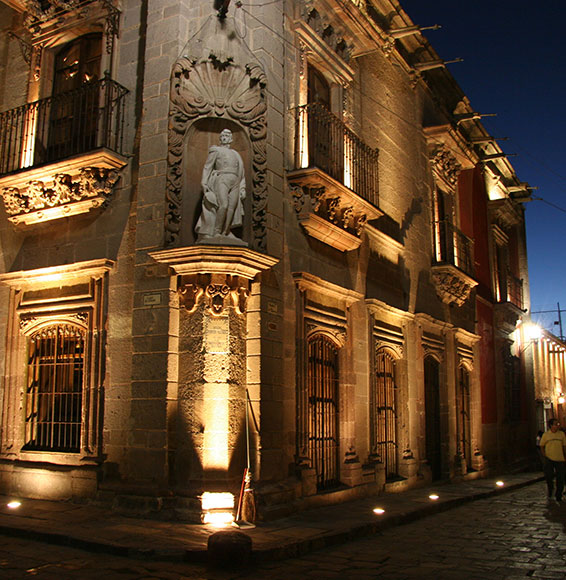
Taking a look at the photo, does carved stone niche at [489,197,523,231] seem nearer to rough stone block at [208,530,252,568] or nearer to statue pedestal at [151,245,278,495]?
statue pedestal at [151,245,278,495]

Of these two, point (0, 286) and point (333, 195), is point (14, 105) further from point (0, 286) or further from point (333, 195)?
point (333, 195)

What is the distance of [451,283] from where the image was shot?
16422 mm

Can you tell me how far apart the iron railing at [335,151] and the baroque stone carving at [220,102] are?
1.02 metres

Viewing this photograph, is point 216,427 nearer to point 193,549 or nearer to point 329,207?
point 193,549

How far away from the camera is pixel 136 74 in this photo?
10039mm

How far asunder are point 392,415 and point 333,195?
5.09 m

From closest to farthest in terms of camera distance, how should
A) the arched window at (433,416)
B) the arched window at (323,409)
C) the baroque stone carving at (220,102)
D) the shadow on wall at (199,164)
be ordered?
the shadow on wall at (199,164), the baroque stone carving at (220,102), the arched window at (323,409), the arched window at (433,416)

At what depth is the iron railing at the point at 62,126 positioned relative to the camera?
32.5 feet

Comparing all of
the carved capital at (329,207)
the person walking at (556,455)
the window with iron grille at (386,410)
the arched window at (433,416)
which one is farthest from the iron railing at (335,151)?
the person walking at (556,455)

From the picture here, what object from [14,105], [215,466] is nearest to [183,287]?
[215,466]

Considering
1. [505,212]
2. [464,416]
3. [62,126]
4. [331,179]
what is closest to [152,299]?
[331,179]

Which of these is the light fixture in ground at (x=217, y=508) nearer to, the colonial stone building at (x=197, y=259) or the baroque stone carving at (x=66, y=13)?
the colonial stone building at (x=197, y=259)

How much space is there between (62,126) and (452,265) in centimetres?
949

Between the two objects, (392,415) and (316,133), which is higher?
(316,133)
